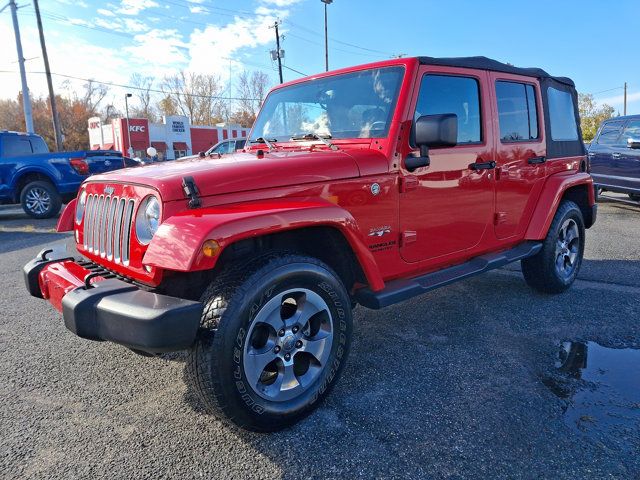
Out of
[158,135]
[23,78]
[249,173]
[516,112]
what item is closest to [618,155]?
[516,112]

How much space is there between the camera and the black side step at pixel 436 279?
105 inches

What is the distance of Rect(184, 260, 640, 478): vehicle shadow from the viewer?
2.03 metres

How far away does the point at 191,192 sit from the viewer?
2133mm

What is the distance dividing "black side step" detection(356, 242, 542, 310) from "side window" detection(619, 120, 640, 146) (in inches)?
261

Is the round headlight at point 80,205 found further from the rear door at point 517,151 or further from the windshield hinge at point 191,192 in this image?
the rear door at point 517,151

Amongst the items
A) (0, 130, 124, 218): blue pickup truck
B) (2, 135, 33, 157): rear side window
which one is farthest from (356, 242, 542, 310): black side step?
(2, 135, 33, 157): rear side window

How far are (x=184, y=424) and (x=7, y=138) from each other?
33.3 ft

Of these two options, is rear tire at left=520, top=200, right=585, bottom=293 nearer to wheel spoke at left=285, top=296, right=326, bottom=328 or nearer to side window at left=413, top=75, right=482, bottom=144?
side window at left=413, top=75, right=482, bottom=144

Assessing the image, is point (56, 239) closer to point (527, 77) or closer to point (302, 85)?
point (302, 85)

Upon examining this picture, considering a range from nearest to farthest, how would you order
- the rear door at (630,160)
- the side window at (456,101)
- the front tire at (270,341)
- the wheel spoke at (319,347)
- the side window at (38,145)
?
the front tire at (270,341) < the wheel spoke at (319,347) < the side window at (456,101) < the rear door at (630,160) < the side window at (38,145)

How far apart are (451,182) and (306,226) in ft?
4.37

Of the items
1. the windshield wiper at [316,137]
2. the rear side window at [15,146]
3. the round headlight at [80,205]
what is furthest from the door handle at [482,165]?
the rear side window at [15,146]

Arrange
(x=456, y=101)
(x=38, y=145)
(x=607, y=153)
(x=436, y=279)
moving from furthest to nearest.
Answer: (x=38, y=145) < (x=607, y=153) < (x=456, y=101) < (x=436, y=279)

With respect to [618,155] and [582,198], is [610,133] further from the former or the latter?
[582,198]
